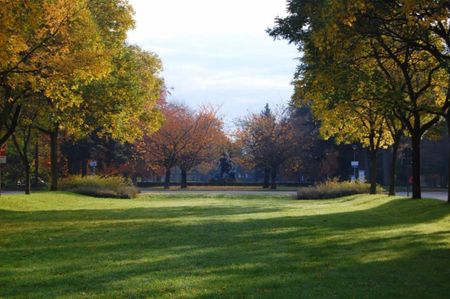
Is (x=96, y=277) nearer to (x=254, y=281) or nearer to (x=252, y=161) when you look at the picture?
(x=254, y=281)

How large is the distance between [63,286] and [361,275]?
4291mm

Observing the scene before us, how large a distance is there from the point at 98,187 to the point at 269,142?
112ft

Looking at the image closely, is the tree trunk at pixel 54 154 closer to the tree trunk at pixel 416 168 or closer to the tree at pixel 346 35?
the tree at pixel 346 35

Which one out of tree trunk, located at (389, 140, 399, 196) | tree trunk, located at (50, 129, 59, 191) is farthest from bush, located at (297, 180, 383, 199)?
tree trunk, located at (50, 129, 59, 191)

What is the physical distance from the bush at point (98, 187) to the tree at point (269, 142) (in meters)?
30.0

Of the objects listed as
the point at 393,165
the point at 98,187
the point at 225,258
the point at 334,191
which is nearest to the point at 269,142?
the point at 334,191

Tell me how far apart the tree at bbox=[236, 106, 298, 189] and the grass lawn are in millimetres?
54132

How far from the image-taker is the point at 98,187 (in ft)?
141

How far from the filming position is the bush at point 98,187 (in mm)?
41312

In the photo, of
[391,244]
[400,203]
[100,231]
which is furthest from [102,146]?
[391,244]

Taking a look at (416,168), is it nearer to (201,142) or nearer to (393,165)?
(393,165)

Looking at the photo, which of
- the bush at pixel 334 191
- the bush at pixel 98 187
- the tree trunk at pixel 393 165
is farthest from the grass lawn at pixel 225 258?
the bush at pixel 334 191

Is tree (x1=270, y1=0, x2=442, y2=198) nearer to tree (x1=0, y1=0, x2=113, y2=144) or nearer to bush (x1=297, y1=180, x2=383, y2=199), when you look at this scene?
tree (x1=0, y1=0, x2=113, y2=144)

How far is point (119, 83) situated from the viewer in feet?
94.5
